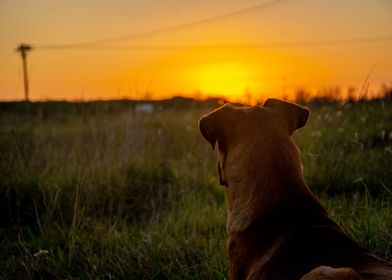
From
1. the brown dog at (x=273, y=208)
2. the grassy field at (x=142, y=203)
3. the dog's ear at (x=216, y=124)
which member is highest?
the dog's ear at (x=216, y=124)

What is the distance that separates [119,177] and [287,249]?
3.84 meters

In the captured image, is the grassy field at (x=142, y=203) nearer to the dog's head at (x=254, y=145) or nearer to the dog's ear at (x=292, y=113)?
the dog's head at (x=254, y=145)

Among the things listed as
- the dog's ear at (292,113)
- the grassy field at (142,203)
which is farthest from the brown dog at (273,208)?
the grassy field at (142,203)

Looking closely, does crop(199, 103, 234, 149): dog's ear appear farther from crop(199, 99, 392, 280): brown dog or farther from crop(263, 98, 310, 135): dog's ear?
crop(263, 98, 310, 135): dog's ear

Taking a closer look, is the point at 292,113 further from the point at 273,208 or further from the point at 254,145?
the point at 273,208

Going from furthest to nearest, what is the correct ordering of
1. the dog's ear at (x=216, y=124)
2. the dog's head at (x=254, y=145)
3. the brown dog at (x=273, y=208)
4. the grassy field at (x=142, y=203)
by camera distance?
the grassy field at (x=142, y=203) < the dog's ear at (x=216, y=124) < the dog's head at (x=254, y=145) < the brown dog at (x=273, y=208)

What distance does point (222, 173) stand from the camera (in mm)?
2939

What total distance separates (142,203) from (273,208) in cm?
333

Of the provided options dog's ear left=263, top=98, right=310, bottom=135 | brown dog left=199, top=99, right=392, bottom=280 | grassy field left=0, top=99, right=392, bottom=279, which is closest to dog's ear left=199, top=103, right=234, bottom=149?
brown dog left=199, top=99, right=392, bottom=280

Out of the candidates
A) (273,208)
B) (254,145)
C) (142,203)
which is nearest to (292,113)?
(254,145)

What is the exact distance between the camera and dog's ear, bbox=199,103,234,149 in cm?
288

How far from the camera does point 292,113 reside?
294cm

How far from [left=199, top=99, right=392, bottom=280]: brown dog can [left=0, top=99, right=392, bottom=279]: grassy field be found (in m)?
1.00

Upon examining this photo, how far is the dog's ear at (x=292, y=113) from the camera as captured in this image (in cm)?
291
